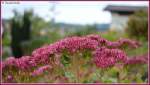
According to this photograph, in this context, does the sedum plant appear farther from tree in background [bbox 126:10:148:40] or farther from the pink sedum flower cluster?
tree in background [bbox 126:10:148:40]

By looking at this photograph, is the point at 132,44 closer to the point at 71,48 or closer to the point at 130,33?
the point at 71,48

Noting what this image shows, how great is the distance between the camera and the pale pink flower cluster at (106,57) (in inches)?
116

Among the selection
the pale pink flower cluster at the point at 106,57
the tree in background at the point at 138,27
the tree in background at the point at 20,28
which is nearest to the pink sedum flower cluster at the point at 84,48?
the pale pink flower cluster at the point at 106,57

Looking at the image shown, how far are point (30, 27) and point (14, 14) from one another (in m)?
1.80

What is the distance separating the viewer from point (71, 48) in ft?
9.41

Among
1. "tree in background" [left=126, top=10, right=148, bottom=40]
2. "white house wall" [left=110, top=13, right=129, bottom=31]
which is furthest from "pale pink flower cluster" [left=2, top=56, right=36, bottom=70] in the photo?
"white house wall" [left=110, top=13, right=129, bottom=31]

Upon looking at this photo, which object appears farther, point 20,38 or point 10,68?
point 20,38

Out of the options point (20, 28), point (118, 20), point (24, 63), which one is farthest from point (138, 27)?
point (24, 63)

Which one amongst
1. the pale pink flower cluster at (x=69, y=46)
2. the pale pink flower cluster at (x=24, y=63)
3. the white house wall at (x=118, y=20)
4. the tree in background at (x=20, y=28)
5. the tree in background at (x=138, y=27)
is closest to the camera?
the pale pink flower cluster at (x=69, y=46)

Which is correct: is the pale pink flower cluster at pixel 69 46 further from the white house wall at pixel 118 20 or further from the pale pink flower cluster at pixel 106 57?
the white house wall at pixel 118 20

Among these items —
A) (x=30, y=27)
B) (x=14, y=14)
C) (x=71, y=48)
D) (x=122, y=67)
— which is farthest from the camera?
(x=30, y=27)

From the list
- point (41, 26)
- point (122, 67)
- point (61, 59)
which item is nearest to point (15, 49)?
point (41, 26)

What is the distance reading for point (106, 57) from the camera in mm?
2961

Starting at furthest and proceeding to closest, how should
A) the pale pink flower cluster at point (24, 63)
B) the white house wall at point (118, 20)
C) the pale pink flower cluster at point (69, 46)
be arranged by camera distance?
the white house wall at point (118, 20) < the pale pink flower cluster at point (24, 63) < the pale pink flower cluster at point (69, 46)
